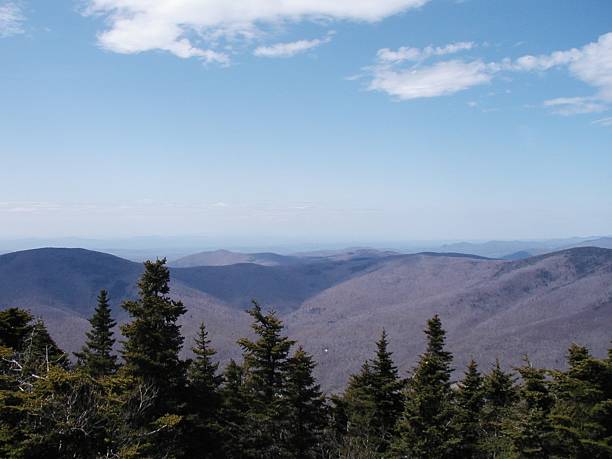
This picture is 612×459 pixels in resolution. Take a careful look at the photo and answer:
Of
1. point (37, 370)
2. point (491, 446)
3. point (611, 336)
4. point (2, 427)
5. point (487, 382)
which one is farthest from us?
point (611, 336)

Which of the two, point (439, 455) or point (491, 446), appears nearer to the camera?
point (439, 455)

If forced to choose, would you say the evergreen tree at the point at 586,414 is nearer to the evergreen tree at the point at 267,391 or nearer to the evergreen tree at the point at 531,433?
the evergreen tree at the point at 531,433

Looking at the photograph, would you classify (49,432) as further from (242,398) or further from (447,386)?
(447,386)

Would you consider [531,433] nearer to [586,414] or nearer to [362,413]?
[586,414]

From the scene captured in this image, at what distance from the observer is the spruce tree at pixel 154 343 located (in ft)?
60.1

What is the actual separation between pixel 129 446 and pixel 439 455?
1556cm

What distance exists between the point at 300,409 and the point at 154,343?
9547mm

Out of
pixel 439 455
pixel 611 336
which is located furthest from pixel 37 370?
pixel 611 336

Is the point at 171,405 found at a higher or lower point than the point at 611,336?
higher

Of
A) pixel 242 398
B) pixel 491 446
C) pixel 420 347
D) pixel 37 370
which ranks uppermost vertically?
pixel 37 370

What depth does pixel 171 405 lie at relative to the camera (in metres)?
18.4

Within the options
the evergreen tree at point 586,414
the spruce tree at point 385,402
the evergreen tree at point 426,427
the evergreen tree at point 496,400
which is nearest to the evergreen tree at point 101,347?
the spruce tree at point 385,402

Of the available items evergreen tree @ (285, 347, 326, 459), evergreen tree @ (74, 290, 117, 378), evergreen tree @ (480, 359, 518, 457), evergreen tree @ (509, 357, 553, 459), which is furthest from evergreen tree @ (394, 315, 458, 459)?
evergreen tree @ (74, 290, 117, 378)

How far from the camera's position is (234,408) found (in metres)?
25.9
